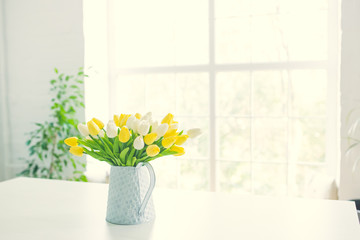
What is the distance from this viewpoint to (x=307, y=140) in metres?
3.40

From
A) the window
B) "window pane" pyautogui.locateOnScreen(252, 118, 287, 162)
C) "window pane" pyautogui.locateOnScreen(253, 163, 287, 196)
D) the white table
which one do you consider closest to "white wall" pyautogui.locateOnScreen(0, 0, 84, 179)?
the window

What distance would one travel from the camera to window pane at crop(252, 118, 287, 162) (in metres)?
3.47

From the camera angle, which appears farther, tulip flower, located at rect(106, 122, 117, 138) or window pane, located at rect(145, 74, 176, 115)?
window pane, located at rect(145, 74, 176, 115)

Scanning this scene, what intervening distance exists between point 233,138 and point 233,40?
0.93m

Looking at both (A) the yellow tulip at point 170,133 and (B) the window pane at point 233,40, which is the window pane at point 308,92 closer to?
(B) the window pane at point 233,40

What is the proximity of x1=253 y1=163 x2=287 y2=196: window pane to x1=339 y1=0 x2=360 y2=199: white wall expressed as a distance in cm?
68

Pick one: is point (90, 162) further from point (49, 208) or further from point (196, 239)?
point (196, 239)

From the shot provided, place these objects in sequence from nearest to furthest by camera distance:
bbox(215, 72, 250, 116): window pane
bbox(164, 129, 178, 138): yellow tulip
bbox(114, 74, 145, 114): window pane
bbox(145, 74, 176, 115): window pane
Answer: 1. bbox(164, 129, 178, 138): yellow tulip
2. bbox(215, 72, 250, 116): window pane
3. bbox(145, 74, 176, 115): window pane
4. bbox(114, 74, 145, 114): window pane

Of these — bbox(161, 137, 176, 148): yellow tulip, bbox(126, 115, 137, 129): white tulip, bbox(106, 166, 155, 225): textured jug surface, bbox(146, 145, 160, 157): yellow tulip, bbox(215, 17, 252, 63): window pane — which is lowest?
bbox(106, 166, 155, 225): textured jug surface

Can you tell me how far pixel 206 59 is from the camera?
3.71 m

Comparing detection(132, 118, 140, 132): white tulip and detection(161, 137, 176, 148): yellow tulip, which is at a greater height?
detection(132, 118, 140, 132): white tulip

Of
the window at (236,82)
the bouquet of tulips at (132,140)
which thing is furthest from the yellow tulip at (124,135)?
the window at (236,82)

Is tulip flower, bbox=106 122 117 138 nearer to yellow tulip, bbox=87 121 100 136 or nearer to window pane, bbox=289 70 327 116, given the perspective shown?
yellow tulip, bbox=87 121 100 136

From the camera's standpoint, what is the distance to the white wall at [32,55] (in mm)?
3766
